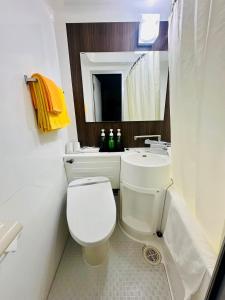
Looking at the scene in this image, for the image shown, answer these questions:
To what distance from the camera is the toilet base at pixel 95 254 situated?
3.80 feet

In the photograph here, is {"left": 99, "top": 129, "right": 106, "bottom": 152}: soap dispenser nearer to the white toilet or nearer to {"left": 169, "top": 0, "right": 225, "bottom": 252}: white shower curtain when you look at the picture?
the white toilet

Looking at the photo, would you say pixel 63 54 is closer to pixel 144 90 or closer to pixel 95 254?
pixel 144 90

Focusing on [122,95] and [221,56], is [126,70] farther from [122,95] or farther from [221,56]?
[221,56]

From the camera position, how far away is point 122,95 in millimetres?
1407

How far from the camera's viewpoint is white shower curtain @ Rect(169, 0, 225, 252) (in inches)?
23.0

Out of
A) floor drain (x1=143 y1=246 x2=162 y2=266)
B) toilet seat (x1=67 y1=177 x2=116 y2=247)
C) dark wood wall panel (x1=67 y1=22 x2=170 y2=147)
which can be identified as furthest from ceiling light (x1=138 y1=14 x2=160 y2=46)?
floor drain (x1=143 y1=246 x2=162 y2=266)

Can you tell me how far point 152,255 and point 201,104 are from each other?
128 centimetres

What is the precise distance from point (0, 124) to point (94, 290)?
49.3 inches

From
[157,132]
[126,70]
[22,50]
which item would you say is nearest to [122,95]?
[126,70]

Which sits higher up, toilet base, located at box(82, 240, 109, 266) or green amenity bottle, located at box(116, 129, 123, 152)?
green amenity bottle, located at box(116, 129, 123, 152)

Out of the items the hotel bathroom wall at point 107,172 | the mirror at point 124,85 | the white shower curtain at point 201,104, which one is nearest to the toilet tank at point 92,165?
the hotel bathroom wall at point 107,172

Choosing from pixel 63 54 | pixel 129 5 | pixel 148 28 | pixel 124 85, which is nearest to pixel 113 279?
pixel 124 85

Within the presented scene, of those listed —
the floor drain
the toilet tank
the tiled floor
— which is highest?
the toilet tank

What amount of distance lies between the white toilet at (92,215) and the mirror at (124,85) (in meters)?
0.68
